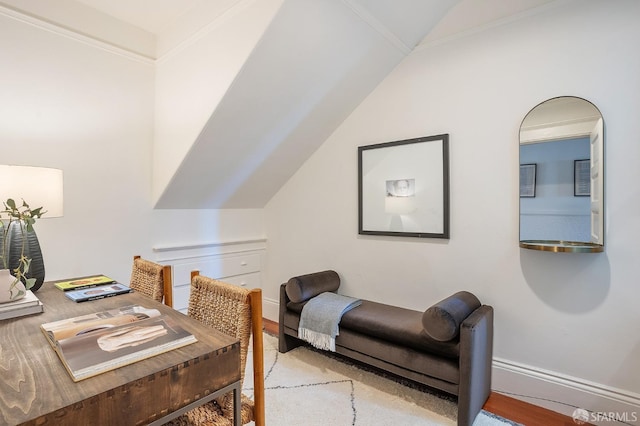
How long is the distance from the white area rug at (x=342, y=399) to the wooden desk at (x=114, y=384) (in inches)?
39.7

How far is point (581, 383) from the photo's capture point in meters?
1.85

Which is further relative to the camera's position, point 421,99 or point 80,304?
point 421,99

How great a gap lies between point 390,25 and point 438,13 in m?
0.40

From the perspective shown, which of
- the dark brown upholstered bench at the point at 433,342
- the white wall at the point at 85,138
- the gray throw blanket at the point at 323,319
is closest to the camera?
the dark brown upholstered bench at the point at 433,342

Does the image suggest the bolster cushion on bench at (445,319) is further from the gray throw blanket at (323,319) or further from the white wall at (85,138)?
the white wall at (85,138)

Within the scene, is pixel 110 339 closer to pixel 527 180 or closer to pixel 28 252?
pixel 28 252

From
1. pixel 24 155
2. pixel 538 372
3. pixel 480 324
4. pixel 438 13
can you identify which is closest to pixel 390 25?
pixel 438 13

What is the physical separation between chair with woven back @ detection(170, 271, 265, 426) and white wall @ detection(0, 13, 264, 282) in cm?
165

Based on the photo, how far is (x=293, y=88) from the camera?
2342 millimetres

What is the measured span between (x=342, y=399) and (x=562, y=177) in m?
1.87

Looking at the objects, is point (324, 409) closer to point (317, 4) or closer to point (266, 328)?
point (266, 328)

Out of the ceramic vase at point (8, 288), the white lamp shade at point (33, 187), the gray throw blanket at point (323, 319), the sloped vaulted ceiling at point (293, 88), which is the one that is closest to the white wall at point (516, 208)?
the sloped vaulted ceiling at point (293, 88)

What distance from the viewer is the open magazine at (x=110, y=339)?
87 centimetres

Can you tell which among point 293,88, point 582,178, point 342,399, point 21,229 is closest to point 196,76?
point 293,88
